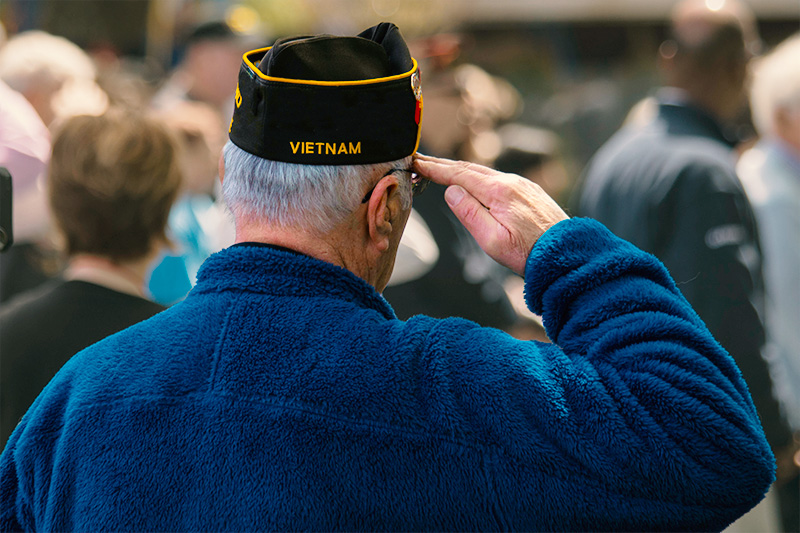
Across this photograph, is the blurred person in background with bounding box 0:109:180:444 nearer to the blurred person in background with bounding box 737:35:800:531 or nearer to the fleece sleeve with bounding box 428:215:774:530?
the fleece sleeve with bounding box 428:215:774:530

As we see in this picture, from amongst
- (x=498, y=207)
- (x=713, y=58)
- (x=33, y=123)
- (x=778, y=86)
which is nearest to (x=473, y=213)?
(x=498, y=207)

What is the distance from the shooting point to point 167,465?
1216mm

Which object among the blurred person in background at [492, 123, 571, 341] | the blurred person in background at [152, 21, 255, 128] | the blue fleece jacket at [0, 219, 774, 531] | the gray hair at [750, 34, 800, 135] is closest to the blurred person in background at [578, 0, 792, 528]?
the gray hair at [750, 34, 800, 135]

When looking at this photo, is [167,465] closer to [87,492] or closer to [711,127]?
[87,492]

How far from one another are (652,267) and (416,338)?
0.40 metres

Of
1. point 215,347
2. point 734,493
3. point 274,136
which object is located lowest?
point 734,493

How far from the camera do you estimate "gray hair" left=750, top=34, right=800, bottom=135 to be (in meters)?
3.58

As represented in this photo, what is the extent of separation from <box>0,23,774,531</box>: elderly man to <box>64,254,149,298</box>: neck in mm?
1054

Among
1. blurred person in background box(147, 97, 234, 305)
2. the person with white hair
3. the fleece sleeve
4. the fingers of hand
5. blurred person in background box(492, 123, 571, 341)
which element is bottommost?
blurred person in background box(492, 123, 571, 341)

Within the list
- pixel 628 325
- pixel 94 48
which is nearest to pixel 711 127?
pixel 628 325

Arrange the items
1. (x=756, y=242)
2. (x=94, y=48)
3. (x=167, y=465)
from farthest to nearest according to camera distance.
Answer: (x=94, y=48)
(x=756, y=242)
(x=167, y=465)

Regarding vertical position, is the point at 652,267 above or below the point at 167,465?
above

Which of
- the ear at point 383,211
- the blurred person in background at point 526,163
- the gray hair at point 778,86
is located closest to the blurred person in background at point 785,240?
the gray hair at point 778,86

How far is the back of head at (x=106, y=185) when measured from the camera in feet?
7.91
